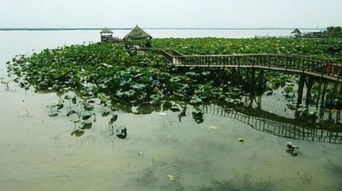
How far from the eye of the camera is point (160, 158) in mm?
9219

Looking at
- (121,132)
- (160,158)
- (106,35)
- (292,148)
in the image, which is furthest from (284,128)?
(106,35)

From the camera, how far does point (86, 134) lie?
1111 centimetres

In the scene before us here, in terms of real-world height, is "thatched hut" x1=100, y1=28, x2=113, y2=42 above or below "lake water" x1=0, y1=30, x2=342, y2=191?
above

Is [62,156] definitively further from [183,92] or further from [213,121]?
[183,92]

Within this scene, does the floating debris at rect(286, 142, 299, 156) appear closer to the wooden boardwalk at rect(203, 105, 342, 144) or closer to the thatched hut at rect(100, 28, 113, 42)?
the wooden boardwalk at rect(203, 105, 342, 144)

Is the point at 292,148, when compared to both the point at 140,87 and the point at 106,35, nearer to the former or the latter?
the point at 140,87

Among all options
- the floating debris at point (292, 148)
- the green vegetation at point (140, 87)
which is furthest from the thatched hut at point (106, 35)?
the floating debris at point (292, 148)

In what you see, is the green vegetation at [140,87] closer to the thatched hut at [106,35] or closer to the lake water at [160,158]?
the lake water at [160,158]

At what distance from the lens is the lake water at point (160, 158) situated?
7922mm

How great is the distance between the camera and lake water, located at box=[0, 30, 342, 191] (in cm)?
792

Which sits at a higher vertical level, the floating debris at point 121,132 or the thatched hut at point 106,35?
the thatched hut at point 106,35

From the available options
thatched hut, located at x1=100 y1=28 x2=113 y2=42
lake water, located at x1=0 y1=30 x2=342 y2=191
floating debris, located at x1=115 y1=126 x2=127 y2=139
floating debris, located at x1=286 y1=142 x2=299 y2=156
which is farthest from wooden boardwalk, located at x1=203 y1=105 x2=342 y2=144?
thatched hut, located at x1=100 y1=28 x2=113 y2=42

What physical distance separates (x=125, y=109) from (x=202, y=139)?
4.57 metres

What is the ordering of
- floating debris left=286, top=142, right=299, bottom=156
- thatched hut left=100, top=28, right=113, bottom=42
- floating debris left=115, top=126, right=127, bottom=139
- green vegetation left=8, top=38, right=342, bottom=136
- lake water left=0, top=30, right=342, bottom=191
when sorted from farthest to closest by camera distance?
thatched hut left=100, top=28, right=113, bottom=42 < green vegetation left=8, top=38, right=342, bottom=136 < floating debris left=115, top=126, right=127, bottom=139 < floating debris left=286, top=142, right=299, bottom=156 < lake water left=0, top=30, right=342, bottom=191
